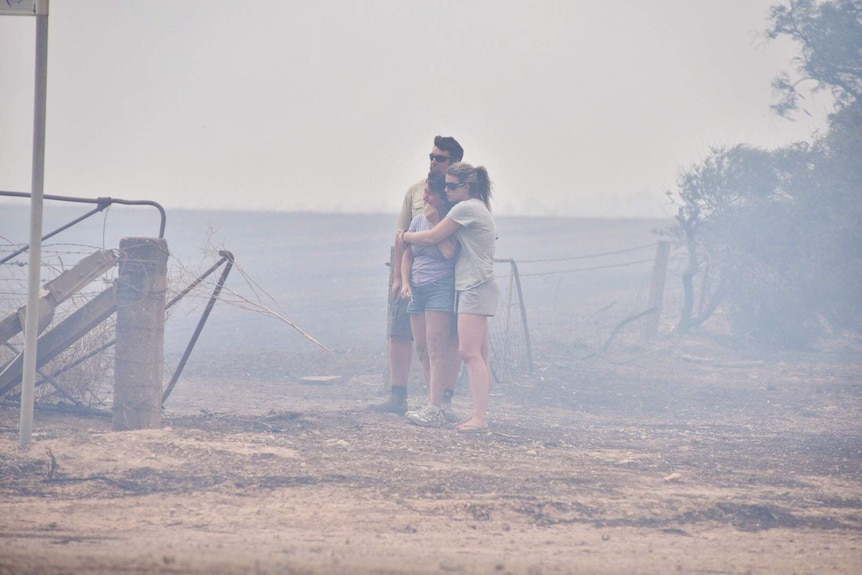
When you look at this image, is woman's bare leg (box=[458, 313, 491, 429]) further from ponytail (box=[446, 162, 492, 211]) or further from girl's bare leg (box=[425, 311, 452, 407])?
ponytail (box=[446, 162, 492, 211])

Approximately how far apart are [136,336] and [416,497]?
233 centimetres

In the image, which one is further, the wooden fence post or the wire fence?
the wooden fence post

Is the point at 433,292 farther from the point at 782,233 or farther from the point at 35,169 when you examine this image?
the point at 782,233

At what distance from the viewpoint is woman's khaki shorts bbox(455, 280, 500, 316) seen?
6.80 m

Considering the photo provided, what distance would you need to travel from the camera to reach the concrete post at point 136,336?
597 cm

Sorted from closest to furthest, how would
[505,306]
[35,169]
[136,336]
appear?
[35,169], [136,336], [505,306]

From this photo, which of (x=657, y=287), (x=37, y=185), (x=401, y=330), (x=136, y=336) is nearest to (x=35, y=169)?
(x=37, y=185)

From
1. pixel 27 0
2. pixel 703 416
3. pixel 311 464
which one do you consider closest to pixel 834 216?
pixel 703 416

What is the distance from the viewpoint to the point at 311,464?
545 centimetres

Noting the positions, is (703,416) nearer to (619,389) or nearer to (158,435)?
(619,389)

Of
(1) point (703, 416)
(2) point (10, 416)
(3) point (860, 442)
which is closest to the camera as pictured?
(2) point (10, 416)

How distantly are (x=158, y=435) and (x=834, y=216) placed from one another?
504 inches

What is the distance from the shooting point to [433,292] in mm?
6996

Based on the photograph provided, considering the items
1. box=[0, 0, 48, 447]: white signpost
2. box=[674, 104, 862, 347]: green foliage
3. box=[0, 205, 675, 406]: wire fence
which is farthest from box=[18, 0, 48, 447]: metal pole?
box=[674, 104, 862, 347]: green foliage
